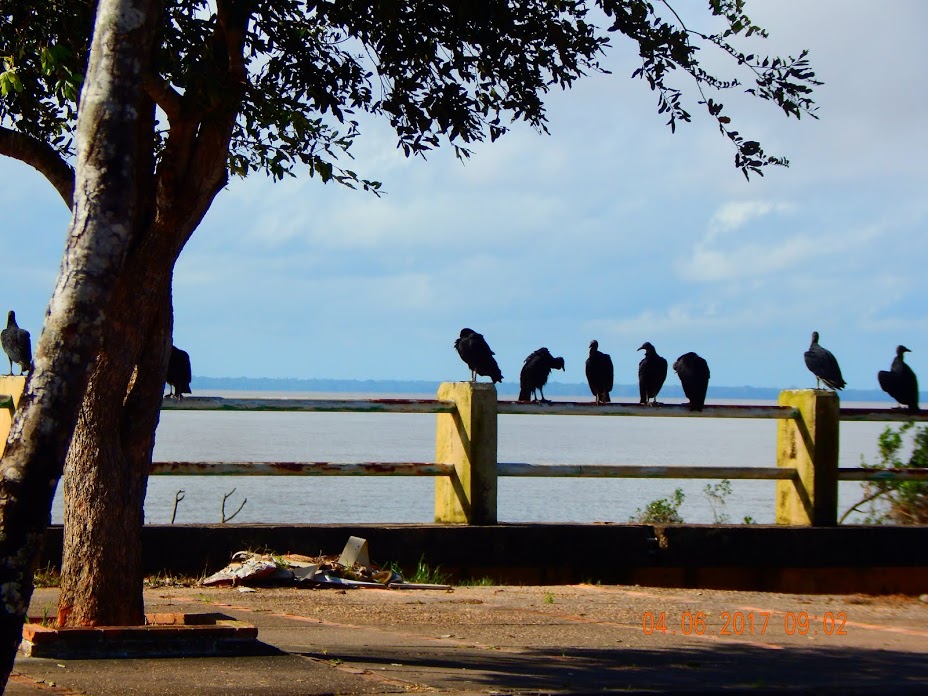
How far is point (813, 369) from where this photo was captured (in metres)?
14.0

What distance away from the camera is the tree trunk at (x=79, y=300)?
4223 mm

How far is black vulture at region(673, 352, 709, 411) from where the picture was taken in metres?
12.2

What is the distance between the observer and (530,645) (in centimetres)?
747

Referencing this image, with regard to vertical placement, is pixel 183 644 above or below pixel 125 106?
below

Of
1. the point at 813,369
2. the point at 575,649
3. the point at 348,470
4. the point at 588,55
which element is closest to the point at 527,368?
the point at 813,369

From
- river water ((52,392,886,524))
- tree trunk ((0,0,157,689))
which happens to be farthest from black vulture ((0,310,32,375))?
tree trunk ((0,0,157,689))

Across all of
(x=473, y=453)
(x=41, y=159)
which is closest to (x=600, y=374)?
(x=473, y=453)

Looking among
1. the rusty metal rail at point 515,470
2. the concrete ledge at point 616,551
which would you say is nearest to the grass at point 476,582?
the concrete ledge at point 616,551

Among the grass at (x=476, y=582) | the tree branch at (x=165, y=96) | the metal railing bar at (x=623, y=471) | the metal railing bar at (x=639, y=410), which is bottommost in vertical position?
the grass at (x=476, y=582)

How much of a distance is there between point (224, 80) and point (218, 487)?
21.2 metres

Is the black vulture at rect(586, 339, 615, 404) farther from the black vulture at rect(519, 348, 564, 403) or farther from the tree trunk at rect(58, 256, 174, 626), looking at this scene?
the tree trunk at rect(58, 256, 174, 626)

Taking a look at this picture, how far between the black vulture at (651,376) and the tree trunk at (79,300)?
29.6ft

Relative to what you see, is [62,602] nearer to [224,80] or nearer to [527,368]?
[224,80]

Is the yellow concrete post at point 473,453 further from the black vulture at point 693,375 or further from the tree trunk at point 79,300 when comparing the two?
the tree trunk at point 79,300
